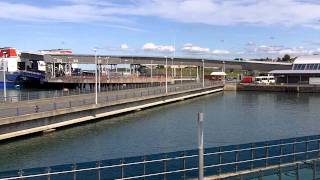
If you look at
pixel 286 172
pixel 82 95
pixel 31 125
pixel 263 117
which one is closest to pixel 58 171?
pixel 286 172

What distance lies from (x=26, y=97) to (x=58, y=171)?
52.4 m

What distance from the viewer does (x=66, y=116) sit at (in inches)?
2255

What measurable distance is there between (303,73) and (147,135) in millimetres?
118091

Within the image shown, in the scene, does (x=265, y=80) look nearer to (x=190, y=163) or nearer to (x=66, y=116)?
(x=66, y=116)

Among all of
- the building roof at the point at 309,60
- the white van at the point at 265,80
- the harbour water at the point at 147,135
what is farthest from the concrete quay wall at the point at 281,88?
→ the harbour water at the point at 147,135

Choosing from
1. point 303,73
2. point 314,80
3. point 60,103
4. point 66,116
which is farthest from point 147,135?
point 303,73

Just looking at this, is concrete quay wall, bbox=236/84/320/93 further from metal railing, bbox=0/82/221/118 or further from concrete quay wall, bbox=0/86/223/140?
concrete quay wall, bbox=0/86/223/140

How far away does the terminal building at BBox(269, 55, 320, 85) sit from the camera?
158637 millimetres

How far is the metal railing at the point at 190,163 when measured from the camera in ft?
57.2

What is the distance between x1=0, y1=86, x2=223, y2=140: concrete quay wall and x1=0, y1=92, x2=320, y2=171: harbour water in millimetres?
964

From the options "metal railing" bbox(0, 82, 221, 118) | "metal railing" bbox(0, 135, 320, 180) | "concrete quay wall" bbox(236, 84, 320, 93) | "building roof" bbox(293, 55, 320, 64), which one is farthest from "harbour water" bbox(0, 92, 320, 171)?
"building roof" bbox(293, 55, 320, 64)

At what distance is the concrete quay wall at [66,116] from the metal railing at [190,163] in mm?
28867

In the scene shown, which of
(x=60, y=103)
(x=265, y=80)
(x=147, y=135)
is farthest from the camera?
(x=265, y=80)

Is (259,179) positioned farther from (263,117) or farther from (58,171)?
(263,117)
